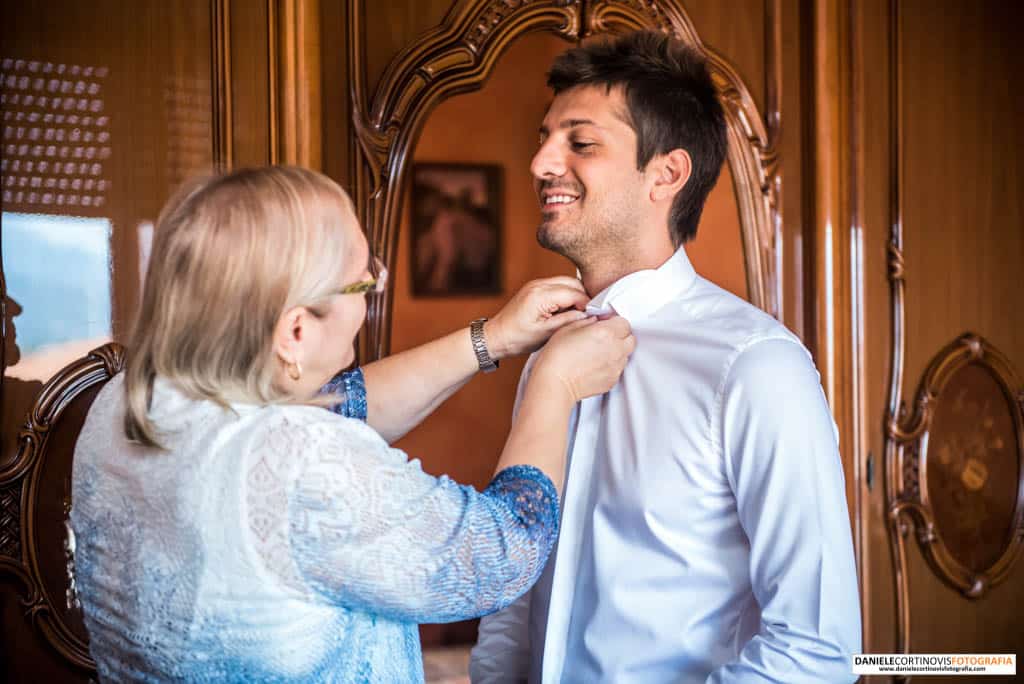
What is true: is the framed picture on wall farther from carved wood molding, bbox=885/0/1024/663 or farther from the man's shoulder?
carved wood molding, bbox=885/0/1024/663

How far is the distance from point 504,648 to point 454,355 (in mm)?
526

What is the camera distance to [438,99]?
221 cm

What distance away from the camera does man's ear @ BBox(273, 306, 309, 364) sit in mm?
1125

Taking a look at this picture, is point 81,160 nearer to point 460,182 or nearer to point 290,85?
point 290,85

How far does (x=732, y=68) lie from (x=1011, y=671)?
2.07 m

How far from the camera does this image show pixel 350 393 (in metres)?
1.67

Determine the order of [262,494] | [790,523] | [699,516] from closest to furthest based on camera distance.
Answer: [262,494]
[790,523]
[699,516]

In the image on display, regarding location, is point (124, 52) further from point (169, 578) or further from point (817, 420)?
point (817, 420)

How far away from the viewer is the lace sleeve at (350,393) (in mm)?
1653

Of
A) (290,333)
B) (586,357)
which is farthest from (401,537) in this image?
(586,357)

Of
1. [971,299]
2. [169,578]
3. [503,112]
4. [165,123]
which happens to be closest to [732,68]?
[503,112]

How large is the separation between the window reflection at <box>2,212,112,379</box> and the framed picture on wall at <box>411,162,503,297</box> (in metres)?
0.68

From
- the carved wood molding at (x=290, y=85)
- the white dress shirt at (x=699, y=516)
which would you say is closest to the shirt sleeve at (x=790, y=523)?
the white dress shirt at (x=699, y=516)

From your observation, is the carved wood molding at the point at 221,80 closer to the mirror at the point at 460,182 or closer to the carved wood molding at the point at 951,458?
the mirror at the point at 460,182
